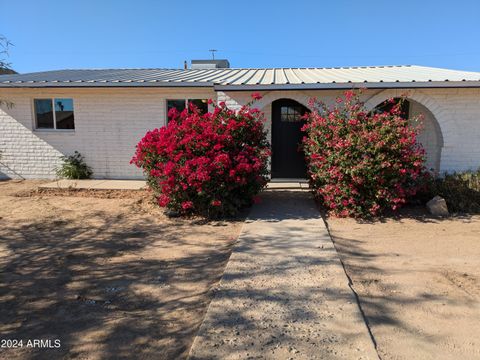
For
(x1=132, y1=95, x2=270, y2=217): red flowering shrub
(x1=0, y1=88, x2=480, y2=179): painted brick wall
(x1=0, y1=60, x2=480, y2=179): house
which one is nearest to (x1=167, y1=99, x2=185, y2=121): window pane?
(x1=0, y1=60, x2=480, y2=179): house

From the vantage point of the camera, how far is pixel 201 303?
367 centimetres

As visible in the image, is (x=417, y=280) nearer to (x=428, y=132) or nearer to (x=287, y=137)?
(x=428, y=132)

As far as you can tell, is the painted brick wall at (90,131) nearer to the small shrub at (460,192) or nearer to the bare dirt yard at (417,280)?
the small shrub at (460,192)

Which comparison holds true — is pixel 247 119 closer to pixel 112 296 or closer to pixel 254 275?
pixel 254 275

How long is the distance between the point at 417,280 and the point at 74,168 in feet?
32.4

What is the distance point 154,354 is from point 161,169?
447cm

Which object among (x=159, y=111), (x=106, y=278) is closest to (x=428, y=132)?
(x=159, y=111)

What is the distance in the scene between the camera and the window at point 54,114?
11.1 m

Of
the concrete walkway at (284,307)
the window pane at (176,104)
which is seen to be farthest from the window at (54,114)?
the concrete walkway at (284,307)

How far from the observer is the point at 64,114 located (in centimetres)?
1122

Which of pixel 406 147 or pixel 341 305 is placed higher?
pixel 406 147

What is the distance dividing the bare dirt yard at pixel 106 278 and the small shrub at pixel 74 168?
3.38m

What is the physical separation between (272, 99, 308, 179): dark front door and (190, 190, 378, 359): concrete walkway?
16.8 ft

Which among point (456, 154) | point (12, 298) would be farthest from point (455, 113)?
point (12, 298)
